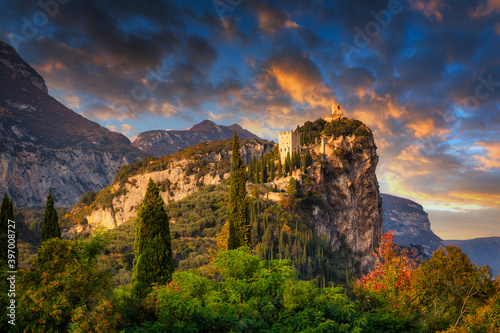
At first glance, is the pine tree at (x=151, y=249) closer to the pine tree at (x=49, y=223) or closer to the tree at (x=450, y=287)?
the tree at (x=450, y=287)

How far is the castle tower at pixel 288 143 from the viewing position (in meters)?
92.7

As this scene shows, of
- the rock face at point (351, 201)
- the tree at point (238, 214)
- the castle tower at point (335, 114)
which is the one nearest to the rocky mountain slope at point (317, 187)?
the rock face at point (351, 201)

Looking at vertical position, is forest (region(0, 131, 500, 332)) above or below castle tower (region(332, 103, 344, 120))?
below

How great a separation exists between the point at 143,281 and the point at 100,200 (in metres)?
134

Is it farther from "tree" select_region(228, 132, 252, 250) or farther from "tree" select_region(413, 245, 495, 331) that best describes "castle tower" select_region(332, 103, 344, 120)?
"tree" select_region(413, 245, 495, 331)

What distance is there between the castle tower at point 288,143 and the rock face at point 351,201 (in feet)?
30.5

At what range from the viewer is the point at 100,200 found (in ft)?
436

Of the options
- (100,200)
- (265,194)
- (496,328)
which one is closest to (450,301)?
(496,328)

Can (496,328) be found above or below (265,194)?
below

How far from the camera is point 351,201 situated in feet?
297

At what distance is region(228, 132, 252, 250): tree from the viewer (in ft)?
70.2

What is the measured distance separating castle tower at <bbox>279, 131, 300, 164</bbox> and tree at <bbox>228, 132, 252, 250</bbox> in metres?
69.9

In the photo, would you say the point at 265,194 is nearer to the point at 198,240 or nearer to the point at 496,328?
the point at 198,240

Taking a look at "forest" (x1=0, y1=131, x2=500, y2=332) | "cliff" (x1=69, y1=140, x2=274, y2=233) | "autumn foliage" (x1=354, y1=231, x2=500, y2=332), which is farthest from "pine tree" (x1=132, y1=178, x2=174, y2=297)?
"cliff" (x1=69, y1=140, x2=274, y2=233)
